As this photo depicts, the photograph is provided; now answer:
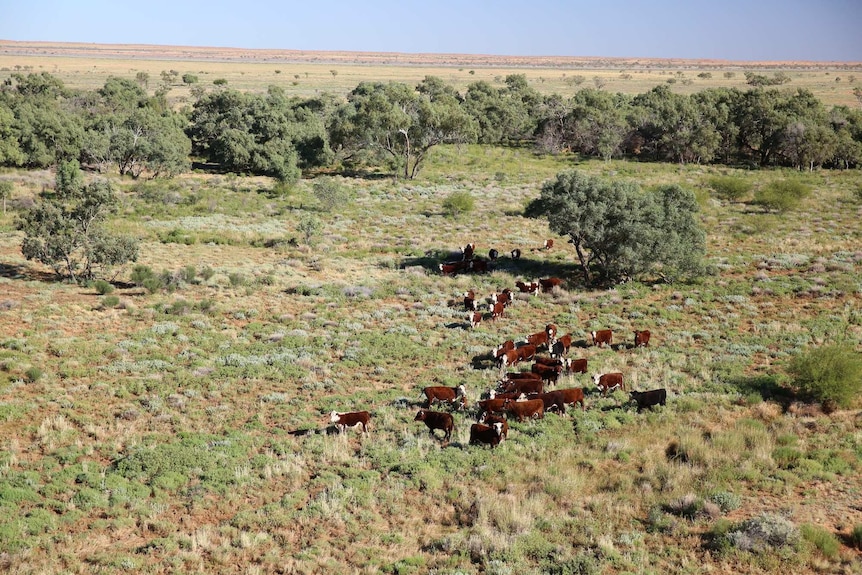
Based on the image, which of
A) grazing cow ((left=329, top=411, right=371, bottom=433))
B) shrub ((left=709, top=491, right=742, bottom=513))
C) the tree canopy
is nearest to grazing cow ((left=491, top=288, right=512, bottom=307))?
the tree canopy

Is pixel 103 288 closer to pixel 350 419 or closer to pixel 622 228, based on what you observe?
pixel 350 419

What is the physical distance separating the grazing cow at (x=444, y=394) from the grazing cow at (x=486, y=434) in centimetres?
166

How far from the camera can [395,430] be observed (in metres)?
14.5

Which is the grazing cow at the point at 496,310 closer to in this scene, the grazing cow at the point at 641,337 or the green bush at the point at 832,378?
the grazing cow at the point at 641,337

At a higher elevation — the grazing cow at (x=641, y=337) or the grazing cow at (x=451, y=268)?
the grazing cow at (x=451, y=268)

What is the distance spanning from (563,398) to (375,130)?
40553mm

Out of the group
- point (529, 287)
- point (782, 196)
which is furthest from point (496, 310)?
point (782, 196)

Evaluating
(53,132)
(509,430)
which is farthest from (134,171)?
(509,430)

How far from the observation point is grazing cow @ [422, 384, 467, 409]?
611 inches

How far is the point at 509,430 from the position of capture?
14.4m

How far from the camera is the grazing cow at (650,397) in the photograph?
603 inches

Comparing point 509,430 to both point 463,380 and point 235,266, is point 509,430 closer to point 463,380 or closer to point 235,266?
point 463,380

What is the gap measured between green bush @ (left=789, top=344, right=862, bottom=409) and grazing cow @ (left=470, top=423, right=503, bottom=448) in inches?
328

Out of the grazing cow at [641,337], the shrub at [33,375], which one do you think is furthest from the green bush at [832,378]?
the shrub at [33,375]
